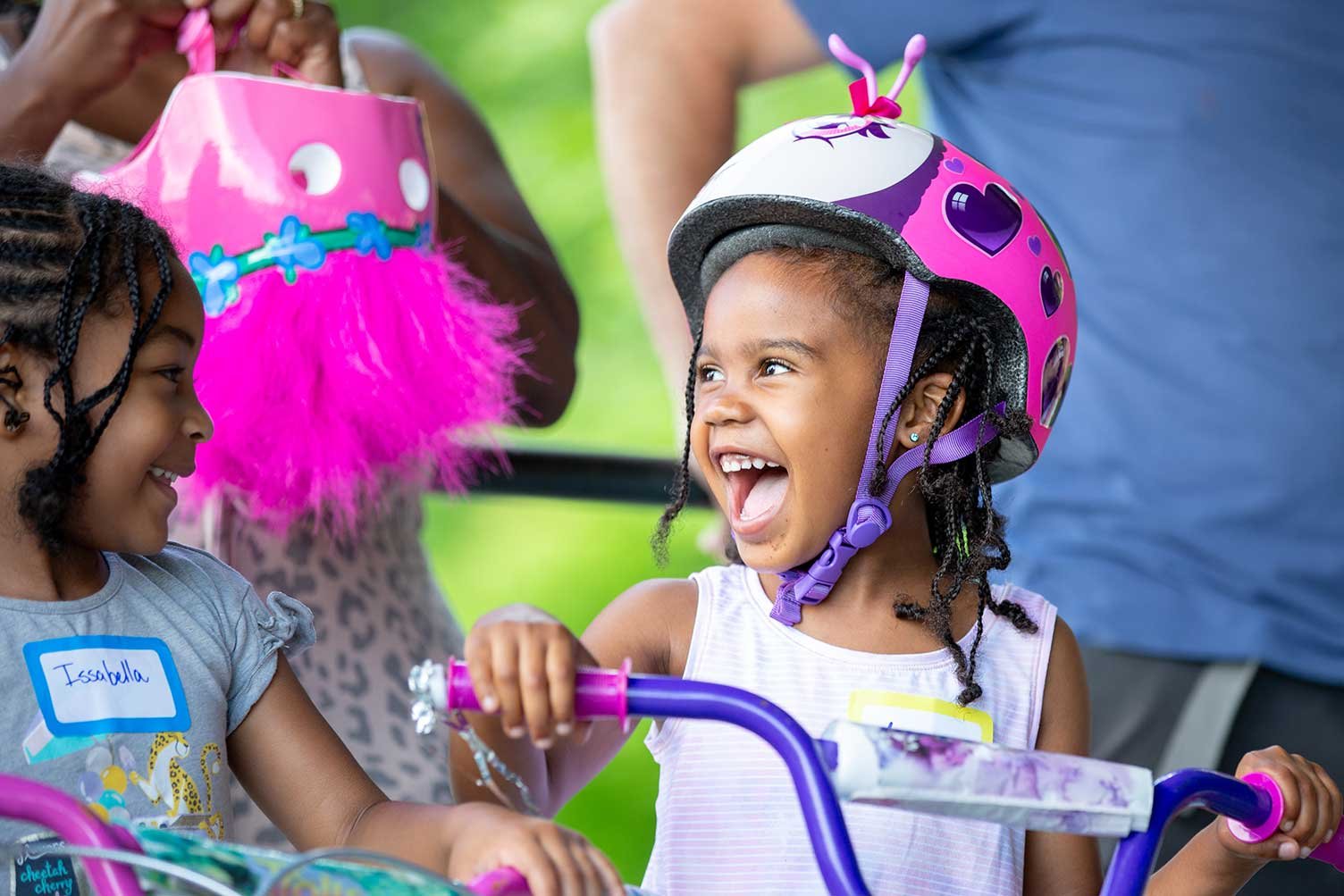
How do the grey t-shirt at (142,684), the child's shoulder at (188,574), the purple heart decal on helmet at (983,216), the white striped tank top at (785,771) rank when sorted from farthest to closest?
the purple heart decal on helmet at (983,216) → the white striped tank top at (785,771) → the child's shoulder at (188,574) → the grey t-shirt at (142,684)

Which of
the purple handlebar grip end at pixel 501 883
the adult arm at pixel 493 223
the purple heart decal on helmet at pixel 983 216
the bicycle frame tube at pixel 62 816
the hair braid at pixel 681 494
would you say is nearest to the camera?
the bicycle frame tube at pixel 62 816

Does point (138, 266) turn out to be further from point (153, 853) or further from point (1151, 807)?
point (1151, 807)

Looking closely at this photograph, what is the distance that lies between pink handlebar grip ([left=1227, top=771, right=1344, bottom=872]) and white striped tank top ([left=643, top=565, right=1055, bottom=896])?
33 centimetres

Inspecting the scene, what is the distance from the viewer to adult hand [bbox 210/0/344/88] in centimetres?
231

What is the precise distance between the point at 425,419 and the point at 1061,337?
2.83ft

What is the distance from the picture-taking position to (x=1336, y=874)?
2.85 m

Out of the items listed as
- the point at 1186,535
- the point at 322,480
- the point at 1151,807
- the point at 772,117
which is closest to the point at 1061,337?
the point at 1186,535

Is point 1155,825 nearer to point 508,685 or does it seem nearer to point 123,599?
point 508,685

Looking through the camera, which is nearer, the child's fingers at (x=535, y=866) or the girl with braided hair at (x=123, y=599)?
the child's fingers at (x=535, y=866)

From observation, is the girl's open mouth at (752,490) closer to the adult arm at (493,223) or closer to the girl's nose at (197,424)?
the adult arm at (493,223)

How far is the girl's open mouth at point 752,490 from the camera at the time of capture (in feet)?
6.98

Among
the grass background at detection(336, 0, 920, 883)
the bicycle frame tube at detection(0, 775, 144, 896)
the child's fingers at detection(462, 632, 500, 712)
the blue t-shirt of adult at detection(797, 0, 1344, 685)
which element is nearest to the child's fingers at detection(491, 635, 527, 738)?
the child's fingers at detection(462, 632, 500, 712)

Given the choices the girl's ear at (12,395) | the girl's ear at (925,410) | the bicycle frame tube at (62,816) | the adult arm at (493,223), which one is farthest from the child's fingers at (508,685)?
the adult arm at (493,223)

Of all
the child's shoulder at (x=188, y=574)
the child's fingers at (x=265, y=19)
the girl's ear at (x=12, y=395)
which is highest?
the child's fingers at (x=265, y=19)
